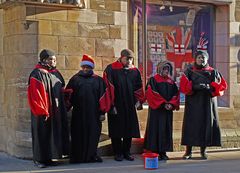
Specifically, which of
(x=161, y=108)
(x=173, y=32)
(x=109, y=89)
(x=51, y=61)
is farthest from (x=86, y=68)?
(x=173, y=32)

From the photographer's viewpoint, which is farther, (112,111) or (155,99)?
(155,99)

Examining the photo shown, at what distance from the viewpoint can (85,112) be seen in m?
8.43

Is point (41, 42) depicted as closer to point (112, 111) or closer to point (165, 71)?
point (112, 111)

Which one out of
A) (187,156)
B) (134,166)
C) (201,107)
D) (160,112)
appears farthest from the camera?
(187,156)

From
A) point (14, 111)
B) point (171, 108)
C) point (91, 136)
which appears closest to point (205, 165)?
point (171, 108)

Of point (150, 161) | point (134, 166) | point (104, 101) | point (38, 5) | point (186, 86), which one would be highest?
point (38, 5)

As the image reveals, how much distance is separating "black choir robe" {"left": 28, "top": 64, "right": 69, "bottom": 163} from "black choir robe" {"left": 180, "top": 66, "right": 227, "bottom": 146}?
2.22 metres

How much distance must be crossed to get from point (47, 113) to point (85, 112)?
786 mm

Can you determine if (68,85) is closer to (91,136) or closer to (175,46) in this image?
(91,136)

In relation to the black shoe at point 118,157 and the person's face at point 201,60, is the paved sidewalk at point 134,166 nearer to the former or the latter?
the black shoe at point 118,157

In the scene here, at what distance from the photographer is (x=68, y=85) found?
28.0 ft

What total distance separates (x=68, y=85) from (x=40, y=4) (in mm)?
1471

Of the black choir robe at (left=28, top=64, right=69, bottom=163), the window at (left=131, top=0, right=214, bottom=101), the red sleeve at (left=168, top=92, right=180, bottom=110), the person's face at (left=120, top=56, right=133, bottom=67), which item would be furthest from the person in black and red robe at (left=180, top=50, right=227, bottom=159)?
the black choir robe at (left=28, top=64, right=69, bottom=163)

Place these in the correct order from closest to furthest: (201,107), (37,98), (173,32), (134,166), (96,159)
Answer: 1. (37,98)
2. (134,166)
3. (96,159)
4. (201,107)
5. (173,32)
